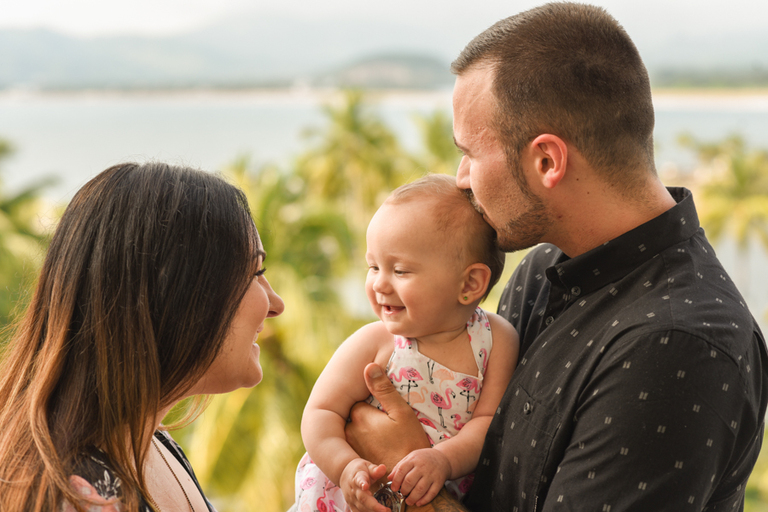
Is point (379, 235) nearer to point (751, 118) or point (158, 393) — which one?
point (158, 393)

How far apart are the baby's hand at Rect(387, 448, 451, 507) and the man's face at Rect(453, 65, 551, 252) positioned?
0.69 m

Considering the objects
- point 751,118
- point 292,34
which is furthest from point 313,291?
point 292,34

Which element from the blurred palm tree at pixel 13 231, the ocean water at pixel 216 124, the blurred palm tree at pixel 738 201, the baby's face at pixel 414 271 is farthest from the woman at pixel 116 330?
the ocean water at pixel 216 124

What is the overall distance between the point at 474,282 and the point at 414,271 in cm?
21

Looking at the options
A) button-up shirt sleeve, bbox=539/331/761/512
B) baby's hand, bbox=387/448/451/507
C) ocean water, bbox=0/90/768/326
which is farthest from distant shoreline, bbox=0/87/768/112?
button-up shirt sleeve, bbox=539/331/761/512

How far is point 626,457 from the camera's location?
156cm

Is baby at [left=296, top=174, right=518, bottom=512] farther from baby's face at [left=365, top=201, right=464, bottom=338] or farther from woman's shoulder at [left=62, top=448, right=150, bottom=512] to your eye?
woman's shoulder at [left=62, top=448, right=150, bottom=512]

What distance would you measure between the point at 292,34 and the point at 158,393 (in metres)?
103

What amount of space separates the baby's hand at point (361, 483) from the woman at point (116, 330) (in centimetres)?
57

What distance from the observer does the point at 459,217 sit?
6.91ft

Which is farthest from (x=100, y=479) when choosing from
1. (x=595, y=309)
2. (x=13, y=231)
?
(x=13, y=231)

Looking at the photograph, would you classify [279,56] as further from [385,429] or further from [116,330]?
[116,330]

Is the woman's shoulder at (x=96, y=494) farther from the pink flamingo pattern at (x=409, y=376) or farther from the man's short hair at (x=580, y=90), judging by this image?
the man's short hair at (x=580, y=90)

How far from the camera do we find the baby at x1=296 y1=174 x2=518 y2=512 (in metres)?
2.06
